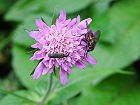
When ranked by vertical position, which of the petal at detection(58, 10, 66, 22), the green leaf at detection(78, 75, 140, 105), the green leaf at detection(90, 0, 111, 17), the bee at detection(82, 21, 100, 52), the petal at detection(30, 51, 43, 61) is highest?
the petal at detection(58, 10, 66, 22)

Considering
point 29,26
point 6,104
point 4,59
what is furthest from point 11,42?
point 6,104

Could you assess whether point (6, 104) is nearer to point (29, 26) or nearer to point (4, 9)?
point (29, 26)

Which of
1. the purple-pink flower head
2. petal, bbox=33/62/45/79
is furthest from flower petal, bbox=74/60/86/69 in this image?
petal, bbox=33/62/45/79

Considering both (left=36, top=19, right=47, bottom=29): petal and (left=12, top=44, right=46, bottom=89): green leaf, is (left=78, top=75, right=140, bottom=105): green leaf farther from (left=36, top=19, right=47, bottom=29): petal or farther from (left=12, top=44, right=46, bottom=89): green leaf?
(left=36, top=19, right=47, bottom=29): petal

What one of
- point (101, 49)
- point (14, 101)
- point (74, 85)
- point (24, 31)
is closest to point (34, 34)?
point (14, 101)

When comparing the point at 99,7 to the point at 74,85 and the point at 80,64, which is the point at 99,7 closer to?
the point at 74,85

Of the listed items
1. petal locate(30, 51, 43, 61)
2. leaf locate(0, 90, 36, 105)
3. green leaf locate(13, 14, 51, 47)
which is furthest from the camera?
green leaf locate(13, 14, 51, 47)

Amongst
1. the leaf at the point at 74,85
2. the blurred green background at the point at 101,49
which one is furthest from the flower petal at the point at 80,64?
the blurred green background at the point at 101,49
